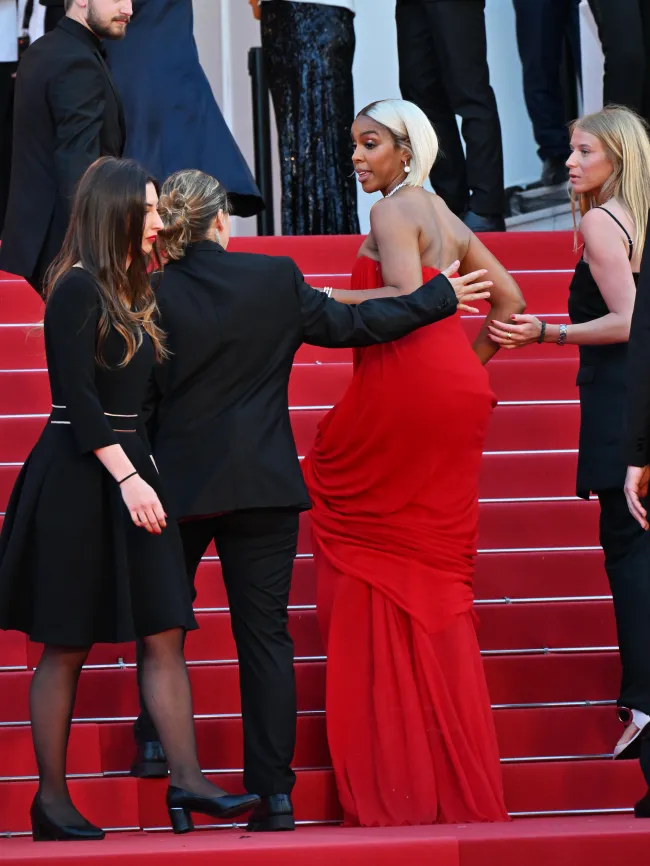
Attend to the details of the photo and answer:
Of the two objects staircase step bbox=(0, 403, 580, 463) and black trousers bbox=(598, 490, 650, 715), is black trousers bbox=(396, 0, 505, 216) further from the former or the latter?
black trousers bbox=(598, 490, 650, 715)

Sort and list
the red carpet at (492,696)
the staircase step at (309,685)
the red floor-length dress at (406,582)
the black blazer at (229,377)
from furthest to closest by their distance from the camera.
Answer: the staircase step at (309,685), the red floor-length dress at (406,582), the black blazer at (229,377), the red carpet at (492,696)

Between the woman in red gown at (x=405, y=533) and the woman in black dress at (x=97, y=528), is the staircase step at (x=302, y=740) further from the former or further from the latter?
the woman in black dress at (x=97, y=528)

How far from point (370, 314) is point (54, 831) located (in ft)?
4.91

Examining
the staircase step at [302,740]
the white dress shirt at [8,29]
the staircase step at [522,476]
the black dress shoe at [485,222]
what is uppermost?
the white dress shirt at [8,29]

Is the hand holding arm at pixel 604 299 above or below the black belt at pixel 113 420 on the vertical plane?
above

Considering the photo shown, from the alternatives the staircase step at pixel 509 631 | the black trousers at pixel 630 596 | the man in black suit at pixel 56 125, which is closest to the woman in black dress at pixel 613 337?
the black trousers at pixel 630 596

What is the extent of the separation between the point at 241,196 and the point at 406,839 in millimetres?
3685

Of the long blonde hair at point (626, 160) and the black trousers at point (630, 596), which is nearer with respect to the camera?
the black trousers at point (630, 596)

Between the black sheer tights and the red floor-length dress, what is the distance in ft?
1.82

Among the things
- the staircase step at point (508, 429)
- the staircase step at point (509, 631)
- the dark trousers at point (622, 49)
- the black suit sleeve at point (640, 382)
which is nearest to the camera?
the black suit sleeve at point (640, 382)

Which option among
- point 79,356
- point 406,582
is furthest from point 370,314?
point 79,356

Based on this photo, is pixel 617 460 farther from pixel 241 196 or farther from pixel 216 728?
pixel 241 196

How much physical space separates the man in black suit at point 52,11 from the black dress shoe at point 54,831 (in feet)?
17.2

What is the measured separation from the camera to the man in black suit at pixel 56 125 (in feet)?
17.8
